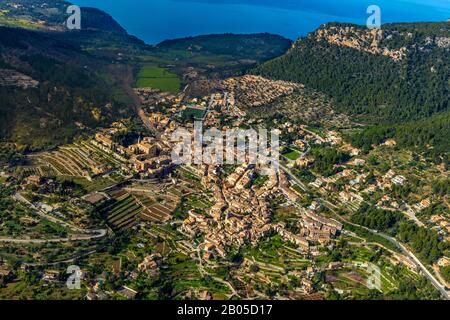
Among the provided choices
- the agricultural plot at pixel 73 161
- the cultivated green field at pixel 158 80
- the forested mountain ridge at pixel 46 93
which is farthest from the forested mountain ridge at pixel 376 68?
the agricultural plot at pixel 73 161

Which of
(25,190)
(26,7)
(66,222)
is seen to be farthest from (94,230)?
(26,7)

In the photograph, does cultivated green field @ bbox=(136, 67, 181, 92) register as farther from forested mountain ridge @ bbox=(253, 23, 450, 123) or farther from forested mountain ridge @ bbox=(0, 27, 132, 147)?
forested mountain ridge @ bbox=(253, 23, 450, 123)

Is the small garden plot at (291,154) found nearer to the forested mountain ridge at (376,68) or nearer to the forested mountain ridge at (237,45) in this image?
the forested mountain ridge at (376,68)

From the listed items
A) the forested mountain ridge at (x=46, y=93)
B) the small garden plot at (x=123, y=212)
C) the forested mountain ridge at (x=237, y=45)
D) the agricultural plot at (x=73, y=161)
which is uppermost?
the forested mountain ridge at (x=237, y=45)

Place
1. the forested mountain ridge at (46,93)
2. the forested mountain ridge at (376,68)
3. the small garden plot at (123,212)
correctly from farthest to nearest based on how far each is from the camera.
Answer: the forested mountain ridge at (376,68)
the forested mountain ridge at (46,93)
the small garden plot at (123,212)

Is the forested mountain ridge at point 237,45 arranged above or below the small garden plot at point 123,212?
above

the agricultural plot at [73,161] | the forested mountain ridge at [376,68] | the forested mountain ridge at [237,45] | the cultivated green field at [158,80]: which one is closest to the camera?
the agricultural plot at [73,161]

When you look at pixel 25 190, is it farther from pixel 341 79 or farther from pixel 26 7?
pixel 26 7
